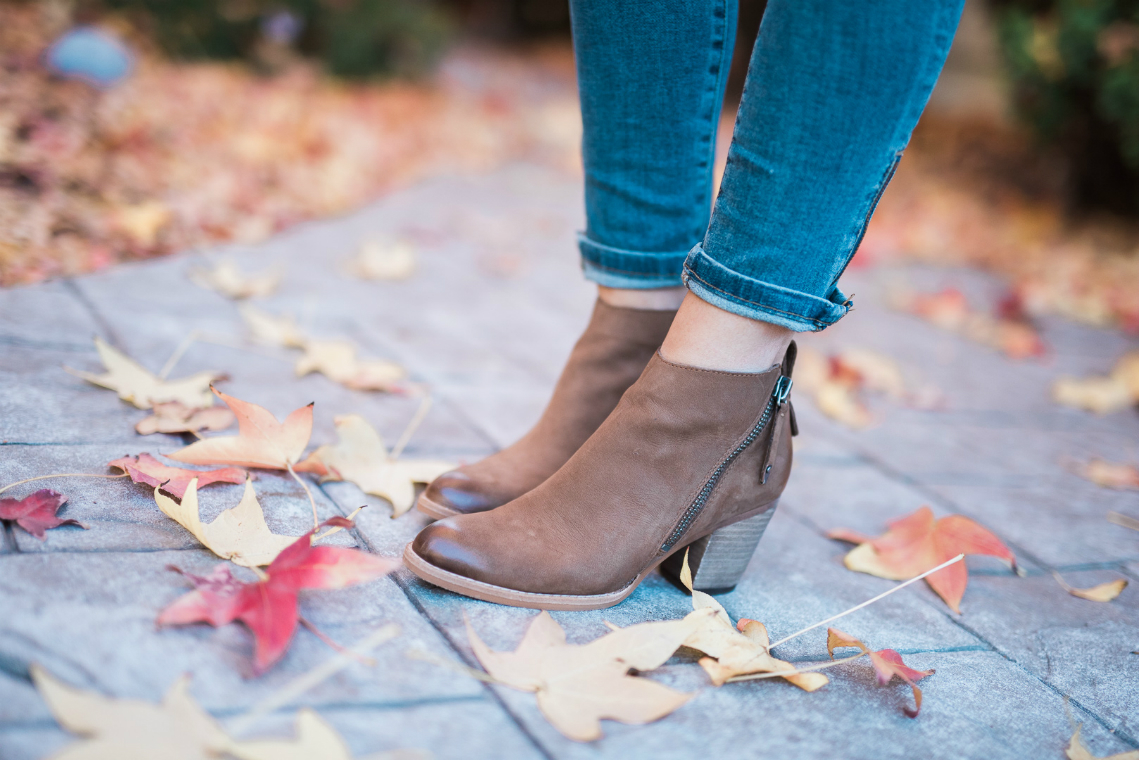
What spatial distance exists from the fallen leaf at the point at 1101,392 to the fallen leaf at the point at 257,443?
1.93m

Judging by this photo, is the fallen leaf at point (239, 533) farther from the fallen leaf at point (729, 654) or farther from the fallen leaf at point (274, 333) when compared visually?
the fallen leaf at point (274, 333)

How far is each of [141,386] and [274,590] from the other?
58 cm

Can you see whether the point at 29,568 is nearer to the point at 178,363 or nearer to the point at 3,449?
the point at 3,449

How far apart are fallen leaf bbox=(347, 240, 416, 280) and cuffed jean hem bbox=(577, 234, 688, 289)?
1.19 meters

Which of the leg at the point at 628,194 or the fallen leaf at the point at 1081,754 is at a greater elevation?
the leg at the point at 628,194

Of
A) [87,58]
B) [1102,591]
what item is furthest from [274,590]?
[87,58]

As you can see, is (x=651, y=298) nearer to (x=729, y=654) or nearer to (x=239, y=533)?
(x=729, y=654)

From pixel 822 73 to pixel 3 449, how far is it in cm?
99

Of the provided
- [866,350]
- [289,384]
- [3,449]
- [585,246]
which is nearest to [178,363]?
[289,384]

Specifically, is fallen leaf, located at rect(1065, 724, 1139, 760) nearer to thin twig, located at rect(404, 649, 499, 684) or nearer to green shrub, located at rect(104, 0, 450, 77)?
thin twig, located at rect(404, 649, 499, 684)

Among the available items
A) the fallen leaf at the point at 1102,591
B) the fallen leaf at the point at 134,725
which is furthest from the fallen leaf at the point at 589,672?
the fallen leaf at the point at 1102,591

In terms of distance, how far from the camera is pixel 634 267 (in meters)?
0.98

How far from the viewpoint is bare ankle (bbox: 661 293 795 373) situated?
32.3 inches

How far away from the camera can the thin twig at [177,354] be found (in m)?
1.25
